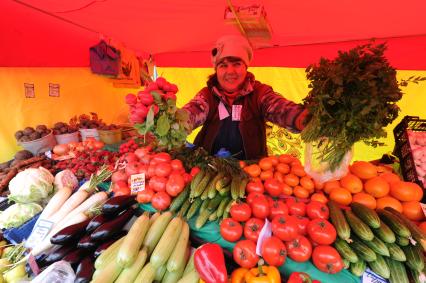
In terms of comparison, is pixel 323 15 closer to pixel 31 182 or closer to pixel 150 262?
pixel 150 262


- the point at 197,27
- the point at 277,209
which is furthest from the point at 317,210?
the point at 197,27

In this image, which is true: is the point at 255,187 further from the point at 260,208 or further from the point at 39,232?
the point at 39,232

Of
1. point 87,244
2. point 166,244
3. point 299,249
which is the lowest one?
point 87,244

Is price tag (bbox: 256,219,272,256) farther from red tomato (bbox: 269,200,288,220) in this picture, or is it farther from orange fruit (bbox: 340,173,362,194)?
orange fruit (bbox: 340,173,362,194)

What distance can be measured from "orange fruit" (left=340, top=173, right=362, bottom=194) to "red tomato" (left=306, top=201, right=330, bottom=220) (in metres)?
0.25

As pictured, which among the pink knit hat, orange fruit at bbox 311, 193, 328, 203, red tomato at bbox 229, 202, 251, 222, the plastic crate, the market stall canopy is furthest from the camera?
the market stall canopy

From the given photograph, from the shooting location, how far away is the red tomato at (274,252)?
120 centimetres

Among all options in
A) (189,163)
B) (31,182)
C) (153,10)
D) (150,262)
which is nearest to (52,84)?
(153,10)

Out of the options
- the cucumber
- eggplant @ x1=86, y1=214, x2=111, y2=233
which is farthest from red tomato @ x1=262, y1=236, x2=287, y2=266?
eggplant @ x1=86, y1=214, x2=111, y2=233

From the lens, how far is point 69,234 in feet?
5.16

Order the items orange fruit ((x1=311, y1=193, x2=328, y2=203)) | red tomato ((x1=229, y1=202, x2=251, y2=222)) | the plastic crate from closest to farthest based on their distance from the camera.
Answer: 1. red tomato ((x1=229, y1=202, x2=251, y2=222))
2. orange fruit ((x1=311, y1=193, x2=328, y2=203))
3. the plastic crate

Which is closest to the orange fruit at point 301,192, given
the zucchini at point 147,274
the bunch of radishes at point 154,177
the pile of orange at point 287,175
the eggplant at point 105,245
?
the pile of orange at point 287,175

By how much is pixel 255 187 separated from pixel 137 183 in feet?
3.32

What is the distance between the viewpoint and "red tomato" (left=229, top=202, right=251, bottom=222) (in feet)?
4.75
